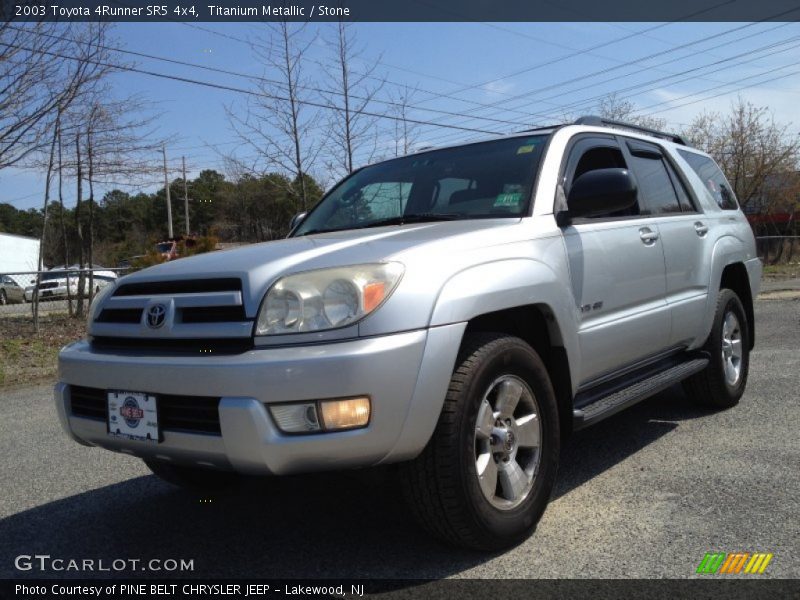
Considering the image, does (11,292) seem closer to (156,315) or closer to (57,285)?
(57,285)

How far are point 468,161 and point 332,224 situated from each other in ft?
2.84

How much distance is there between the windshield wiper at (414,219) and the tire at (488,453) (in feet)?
3.00

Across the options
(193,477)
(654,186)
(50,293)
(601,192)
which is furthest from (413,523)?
(50,293)

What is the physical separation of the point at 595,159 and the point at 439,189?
94cm

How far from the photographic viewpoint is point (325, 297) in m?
2.58

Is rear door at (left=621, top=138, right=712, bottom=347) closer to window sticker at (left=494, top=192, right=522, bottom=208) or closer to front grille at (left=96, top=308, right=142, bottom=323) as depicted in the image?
window sticker at (left=494, top=192, right=522, bottom=208)

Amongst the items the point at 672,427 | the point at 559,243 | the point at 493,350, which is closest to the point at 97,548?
the point at 493,350

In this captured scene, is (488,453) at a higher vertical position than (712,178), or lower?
lower

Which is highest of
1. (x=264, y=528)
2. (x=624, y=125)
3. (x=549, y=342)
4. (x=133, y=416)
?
(x=624, y=125)

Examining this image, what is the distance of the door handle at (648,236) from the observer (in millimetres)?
4035

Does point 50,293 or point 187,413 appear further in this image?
point 50,293

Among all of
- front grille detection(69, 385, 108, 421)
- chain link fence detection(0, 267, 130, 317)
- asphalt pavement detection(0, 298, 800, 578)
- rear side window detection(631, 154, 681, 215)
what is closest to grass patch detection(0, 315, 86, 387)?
chain link fence detection(0, 267, 130, 317)

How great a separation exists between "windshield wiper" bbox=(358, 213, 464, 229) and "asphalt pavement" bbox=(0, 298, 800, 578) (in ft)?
4.39

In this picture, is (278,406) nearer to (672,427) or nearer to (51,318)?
(672,427)
